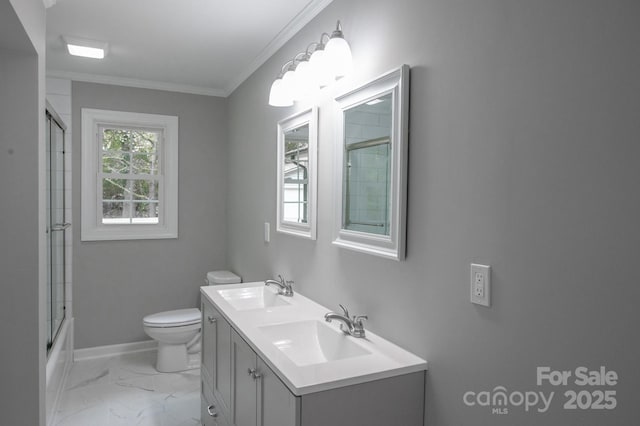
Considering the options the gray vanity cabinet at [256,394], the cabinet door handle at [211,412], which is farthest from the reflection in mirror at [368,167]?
the cabinet door handle at [211,412]

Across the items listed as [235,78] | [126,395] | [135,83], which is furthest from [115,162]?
[126,395]

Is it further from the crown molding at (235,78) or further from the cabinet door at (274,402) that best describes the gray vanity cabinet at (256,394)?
the crown molding at (235,78)

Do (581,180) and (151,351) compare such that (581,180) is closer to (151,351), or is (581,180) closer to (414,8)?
(414,8)

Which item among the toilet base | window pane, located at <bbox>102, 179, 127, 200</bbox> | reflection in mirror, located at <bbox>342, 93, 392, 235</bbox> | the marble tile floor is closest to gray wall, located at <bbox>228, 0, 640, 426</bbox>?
reflection in mirror, located at <bbox>342, 93, 392, 235</bbox>

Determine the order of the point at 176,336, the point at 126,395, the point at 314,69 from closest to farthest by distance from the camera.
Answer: the point at 314,69, the point at 126,395, the point at 176,336

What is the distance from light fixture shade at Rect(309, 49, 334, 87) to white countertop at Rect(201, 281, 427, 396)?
1.12 m

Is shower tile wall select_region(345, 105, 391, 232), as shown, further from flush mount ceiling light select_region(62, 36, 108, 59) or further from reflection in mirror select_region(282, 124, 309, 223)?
flush mount ceiling light select_region(62, 36, 108, 59)

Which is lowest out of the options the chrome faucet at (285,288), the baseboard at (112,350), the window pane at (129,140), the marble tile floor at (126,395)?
the marble tile floor at (126,395)

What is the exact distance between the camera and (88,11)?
241cm

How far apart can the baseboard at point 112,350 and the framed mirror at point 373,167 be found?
2745 mm

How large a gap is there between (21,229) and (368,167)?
1518 millimetres

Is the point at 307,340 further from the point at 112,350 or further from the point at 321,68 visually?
the point at 112,350

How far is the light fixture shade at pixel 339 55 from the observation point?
183 centimetres

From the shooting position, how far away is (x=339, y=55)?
1.84m
